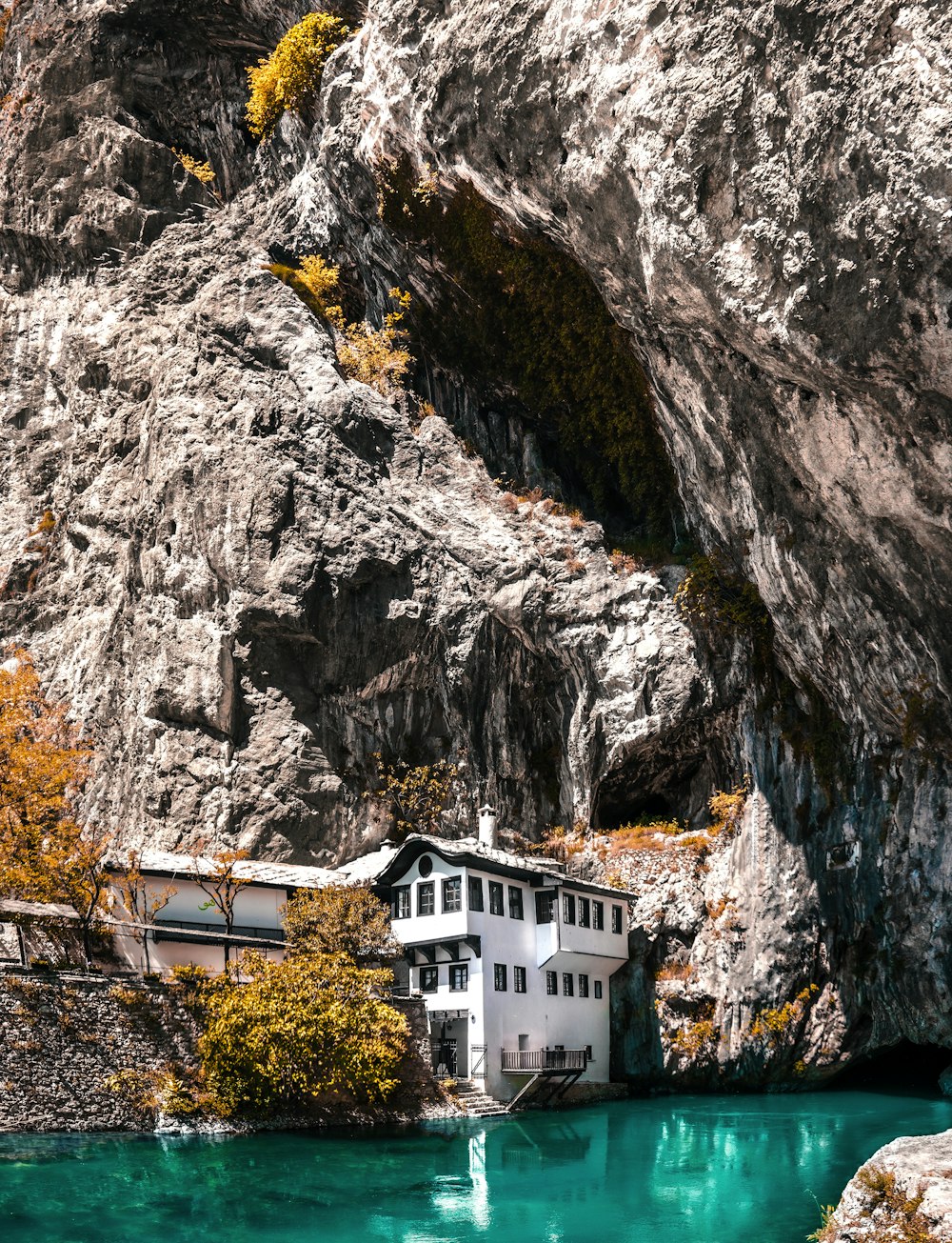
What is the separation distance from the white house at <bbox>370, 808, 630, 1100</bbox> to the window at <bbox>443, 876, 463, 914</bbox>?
0.03 metres

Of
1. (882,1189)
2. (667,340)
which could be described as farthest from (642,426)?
(882,1189)

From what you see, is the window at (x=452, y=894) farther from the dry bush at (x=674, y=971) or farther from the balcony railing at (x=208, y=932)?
the dry bush at (x=674, y=971)

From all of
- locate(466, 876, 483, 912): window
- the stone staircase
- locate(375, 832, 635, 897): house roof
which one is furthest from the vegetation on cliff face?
the stone staircase

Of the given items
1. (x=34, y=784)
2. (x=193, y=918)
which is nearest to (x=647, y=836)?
(x=193, y=918)

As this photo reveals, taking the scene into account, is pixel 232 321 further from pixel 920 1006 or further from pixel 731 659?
pixel 920 1006

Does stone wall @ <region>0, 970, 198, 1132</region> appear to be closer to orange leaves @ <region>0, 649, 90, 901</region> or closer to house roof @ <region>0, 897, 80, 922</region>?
house roof @ <region>0, 897, 80, 922</region>

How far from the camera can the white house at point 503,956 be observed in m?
38.4

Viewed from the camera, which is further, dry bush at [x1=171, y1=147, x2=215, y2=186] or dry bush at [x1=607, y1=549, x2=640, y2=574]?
dry bush at [x1=171, y1=147, x2=215, y2=186]

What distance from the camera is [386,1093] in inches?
1302

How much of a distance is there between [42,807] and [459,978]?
14430mm

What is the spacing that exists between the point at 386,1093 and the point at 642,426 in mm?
27174

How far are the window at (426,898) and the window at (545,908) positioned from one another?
165 inches

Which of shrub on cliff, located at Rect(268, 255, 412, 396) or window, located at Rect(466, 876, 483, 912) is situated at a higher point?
shrub on cliff, located at Rect(268, 255, 412, 396)

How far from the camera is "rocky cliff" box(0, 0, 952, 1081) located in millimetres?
28016
